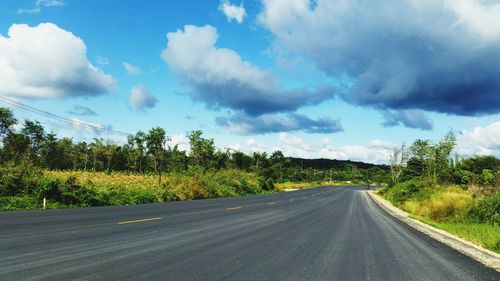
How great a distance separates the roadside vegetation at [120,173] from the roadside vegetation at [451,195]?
61.1ft

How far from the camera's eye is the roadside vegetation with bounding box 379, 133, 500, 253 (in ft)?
61.3

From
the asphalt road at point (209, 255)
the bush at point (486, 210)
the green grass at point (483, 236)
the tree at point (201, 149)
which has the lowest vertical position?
the green grass at point (483, 236)

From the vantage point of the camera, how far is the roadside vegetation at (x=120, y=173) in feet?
77.4

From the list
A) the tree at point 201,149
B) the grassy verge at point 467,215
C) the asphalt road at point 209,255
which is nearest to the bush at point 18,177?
the asphalt road at point 209,255

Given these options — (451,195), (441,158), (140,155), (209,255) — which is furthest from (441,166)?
(140,155)

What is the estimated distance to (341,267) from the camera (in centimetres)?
784

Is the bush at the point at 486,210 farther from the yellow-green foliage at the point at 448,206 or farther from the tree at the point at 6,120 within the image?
the tree at the point at 6,120

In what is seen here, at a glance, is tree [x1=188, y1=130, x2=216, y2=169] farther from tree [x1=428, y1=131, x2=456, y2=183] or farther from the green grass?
the green grass

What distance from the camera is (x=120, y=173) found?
64375 mm

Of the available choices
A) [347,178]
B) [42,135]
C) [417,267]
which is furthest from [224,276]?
[347,178]

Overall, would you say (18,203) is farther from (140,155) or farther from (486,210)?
(140,155)

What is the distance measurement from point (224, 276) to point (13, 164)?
22.3 m

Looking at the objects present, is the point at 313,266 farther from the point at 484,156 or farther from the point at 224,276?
the point at 484,156

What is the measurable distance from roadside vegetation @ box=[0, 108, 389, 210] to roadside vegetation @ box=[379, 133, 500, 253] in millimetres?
18611
